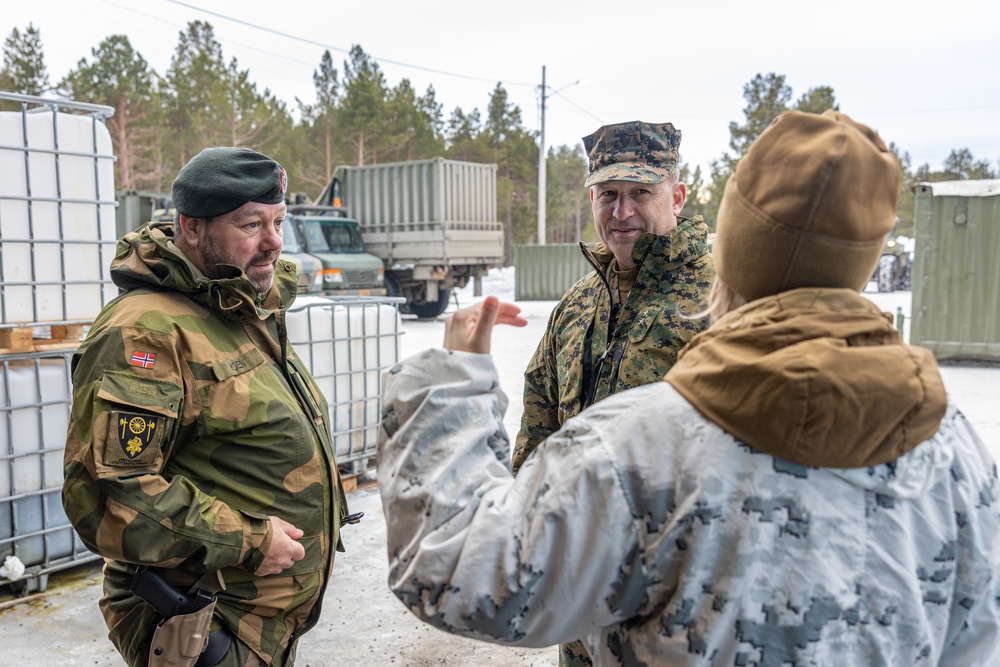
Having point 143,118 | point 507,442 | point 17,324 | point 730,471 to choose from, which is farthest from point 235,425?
point 143,118

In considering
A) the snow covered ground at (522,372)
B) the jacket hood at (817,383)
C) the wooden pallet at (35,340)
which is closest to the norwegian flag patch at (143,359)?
the snow covered ground at (522,372)

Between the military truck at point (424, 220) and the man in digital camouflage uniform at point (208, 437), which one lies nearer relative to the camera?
the man in digital camouflage uniform at point (208, 437)

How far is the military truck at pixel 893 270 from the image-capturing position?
2313cm

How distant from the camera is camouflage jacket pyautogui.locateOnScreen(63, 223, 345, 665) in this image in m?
1.88

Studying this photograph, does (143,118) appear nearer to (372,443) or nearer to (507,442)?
(372,443)

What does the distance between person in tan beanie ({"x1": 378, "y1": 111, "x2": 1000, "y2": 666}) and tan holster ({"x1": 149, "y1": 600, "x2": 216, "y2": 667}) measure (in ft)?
3.74

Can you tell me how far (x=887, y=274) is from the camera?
23.2 m

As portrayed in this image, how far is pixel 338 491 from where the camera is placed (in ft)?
7.62

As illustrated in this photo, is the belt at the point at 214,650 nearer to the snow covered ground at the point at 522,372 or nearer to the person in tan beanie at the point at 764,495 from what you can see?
the snow covered ground at the point at 522,372

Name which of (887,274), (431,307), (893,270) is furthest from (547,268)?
(893,270)

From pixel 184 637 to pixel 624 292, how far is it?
1.49 meters

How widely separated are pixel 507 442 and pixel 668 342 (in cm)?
117

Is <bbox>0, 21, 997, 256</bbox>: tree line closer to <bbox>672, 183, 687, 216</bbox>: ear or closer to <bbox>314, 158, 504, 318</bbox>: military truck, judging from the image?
<bbox>314, 158, 504, 318</bbox>: military truck

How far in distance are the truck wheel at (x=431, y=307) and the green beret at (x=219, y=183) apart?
13443mm
